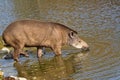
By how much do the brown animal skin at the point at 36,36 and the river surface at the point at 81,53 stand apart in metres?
0.50

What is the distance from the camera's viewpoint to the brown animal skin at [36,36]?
17125 millimetres

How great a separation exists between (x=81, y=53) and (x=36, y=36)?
2.06 meters

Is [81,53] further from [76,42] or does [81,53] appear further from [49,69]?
[49,69]

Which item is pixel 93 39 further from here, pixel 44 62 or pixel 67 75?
pixel 67 75

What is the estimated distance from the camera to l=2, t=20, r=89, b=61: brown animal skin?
17125mm

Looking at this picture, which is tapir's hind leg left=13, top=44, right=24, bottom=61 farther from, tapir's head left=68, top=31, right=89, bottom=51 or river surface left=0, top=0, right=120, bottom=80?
tapir's head left=68, top=31, right=89, bottom=51

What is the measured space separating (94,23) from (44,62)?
313 inches

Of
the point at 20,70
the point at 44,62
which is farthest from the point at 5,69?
the point at 44,62

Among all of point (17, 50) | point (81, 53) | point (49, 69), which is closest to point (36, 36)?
point (17, 50)

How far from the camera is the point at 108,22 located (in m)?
24.0

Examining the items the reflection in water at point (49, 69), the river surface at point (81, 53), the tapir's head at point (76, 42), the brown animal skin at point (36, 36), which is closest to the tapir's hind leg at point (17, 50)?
the brown animal skin at point (36, 36)

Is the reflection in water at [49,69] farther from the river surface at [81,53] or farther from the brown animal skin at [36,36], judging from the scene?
the brown animal skin at [36,36]

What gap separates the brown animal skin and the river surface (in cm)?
50

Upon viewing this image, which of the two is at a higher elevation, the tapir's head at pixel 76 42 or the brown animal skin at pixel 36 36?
the brown animal skin at pixel 36 36
